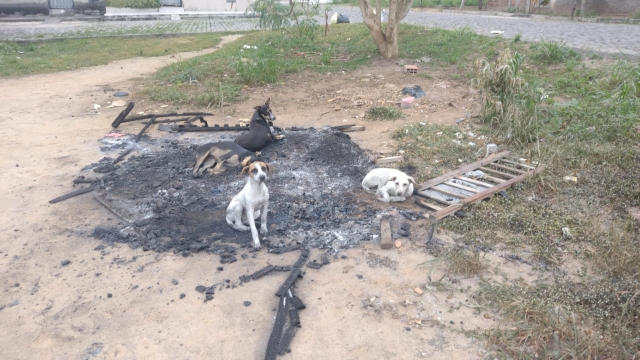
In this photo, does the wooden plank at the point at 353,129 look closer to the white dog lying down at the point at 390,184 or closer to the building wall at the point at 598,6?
the white dog lying down at the point at 390,184

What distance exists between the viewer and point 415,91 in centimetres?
1011

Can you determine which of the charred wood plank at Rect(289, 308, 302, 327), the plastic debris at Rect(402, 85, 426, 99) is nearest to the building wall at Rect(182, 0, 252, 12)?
the plastic debris at Rect(402, 85, 426, 99)

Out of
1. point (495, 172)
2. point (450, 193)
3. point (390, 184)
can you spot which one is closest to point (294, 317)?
point (390, 184)

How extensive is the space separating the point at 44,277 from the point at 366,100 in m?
7.04

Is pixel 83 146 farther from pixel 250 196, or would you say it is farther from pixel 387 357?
pixel 387 357

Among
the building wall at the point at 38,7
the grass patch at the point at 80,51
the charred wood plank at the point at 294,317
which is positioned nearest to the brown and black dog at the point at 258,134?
the charred wood plank at the point at 294,317

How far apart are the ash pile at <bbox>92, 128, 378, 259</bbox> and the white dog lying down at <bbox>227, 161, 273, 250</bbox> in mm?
124

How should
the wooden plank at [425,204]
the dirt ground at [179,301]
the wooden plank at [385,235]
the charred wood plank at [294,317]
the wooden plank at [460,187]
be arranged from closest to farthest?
the dirt ground at [179,301]
the charred wood plank at [294,317]
the wooden plank at [385,235]
the wooden plank at [425,204]
the wooden plank at [460,187]

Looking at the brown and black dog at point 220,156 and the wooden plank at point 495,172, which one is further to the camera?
the brown and black dog at point 220,156

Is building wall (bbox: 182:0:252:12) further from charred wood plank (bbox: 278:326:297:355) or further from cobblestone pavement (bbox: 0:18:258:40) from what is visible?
charred wood plank (bbox: 278:326:297:355)

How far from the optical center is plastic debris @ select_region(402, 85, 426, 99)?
32.8 feet

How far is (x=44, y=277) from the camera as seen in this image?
4.49 m

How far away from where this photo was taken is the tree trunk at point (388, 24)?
12125 millimetres

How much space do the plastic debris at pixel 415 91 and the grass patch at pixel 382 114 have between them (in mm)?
1156
